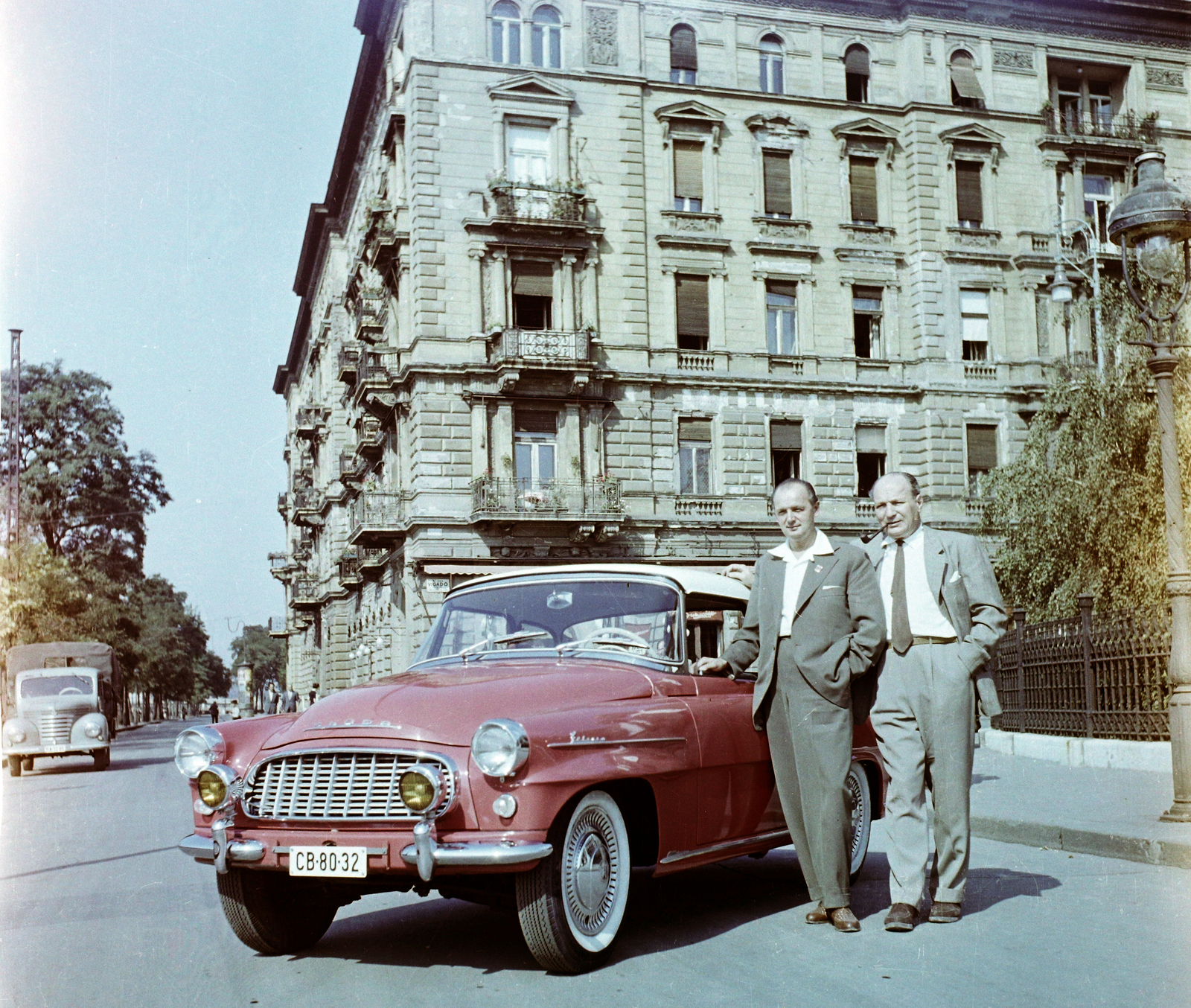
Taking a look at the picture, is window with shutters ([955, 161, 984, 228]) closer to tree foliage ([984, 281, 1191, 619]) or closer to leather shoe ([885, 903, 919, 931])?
tree foliage ([984, 281, 1191, 619])

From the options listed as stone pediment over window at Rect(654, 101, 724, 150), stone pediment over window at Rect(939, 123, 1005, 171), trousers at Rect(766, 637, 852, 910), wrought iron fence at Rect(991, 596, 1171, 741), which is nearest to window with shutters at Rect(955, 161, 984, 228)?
stone pediment over window at Rect(939, 123, 1005, 171)

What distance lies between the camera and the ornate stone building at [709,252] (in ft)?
111

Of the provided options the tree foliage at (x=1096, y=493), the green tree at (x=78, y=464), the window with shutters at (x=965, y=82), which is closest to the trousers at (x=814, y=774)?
the tree foliage at (x=1096, y=493)

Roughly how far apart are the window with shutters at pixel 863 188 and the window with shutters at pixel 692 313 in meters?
5.14

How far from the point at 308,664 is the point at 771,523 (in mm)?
35060

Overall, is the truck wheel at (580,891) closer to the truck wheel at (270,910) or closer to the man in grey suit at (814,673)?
the man in grey suit at (814,673)

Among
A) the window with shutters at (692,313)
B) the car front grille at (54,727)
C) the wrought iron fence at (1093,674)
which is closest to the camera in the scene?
the wrought iron fence at (1093,674)

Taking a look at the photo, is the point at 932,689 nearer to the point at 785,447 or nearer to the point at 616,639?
the point at 616,639

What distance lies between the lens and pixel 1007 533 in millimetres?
29172

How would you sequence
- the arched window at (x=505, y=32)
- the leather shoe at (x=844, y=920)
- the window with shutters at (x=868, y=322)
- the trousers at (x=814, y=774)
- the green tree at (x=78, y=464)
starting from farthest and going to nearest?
the green tree at (x=78, y=464) → the window with shutters at (x=868, y=322) → the arched window at (x=505, y=32) → the trousers at (x=814, y=774) → the leather shoe at (x=844, y=920)

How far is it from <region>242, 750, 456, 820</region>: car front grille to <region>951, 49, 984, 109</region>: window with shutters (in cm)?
3610

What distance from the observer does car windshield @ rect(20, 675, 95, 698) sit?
94.5 ft

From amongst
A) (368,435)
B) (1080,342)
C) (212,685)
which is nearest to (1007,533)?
(1080,342)

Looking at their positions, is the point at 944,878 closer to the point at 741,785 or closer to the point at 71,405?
the point at 741,785
